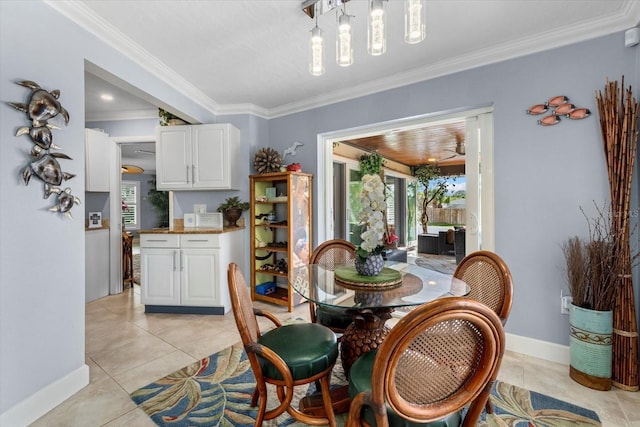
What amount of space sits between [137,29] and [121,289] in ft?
11.5

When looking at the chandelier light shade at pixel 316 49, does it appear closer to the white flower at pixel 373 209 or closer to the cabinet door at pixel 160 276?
the white flower at pixel 373 209

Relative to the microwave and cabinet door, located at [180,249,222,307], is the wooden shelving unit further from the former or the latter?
cabinet door, located at [180,249,222,307]

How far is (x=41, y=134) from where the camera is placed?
5.53 feet

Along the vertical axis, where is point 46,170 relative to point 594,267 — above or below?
above

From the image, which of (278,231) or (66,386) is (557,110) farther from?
(66,386)

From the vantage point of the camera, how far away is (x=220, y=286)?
327 centimetres

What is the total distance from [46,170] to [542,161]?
11.3ft

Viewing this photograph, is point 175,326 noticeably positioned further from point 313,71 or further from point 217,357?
point 313,71

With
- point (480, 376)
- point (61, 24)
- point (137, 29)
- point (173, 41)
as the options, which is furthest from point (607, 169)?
point (61, 24)

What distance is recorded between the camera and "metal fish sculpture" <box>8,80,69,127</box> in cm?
163

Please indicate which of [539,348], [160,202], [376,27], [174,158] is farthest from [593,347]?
[160,202]

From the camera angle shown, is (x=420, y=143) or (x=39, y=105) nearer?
(x=39, y=105)

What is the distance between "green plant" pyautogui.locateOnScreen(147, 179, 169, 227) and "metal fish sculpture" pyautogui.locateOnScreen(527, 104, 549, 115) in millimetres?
9131

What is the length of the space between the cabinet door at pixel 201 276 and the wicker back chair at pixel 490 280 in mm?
2480
